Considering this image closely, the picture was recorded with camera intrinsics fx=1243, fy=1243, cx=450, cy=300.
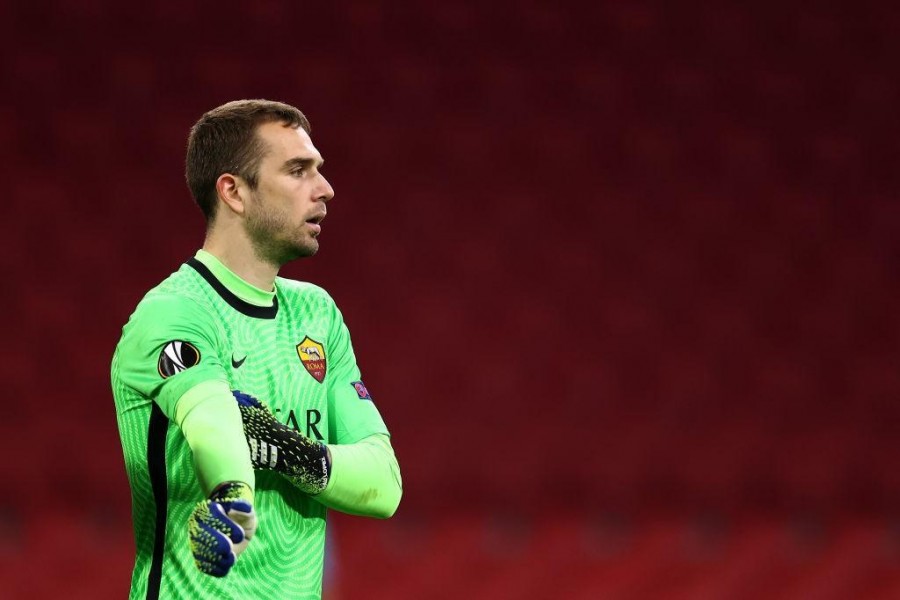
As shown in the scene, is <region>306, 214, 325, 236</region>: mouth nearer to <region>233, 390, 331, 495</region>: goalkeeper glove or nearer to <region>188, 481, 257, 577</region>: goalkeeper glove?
<region>233, 390, 331, 495</region>: goalkeeper glove

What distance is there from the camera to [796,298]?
4.04 metres

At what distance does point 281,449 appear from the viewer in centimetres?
142

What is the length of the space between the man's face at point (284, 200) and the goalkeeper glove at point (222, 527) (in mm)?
406

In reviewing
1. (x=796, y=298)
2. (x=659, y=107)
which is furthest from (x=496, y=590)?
(x=659, y=107)

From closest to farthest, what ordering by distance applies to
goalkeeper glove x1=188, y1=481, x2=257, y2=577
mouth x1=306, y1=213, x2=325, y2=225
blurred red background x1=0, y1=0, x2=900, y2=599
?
goalkeeper glove x1=188, y1=481, x2=257, y2=577
mouth x1=306, y1=213, x2=325, y2=225
blurred red background x1=0, y1=0, x2=900, y2=599

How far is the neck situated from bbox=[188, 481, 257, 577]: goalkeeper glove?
0.38 meters

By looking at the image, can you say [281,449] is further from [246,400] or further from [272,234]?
[272,234]

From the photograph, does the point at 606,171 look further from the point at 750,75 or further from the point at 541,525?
the point at 541,525

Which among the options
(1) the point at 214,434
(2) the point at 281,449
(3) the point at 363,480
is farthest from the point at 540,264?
(1) the point at 214,434

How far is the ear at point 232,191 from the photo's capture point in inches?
63.0

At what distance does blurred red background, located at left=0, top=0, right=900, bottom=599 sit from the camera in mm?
3797

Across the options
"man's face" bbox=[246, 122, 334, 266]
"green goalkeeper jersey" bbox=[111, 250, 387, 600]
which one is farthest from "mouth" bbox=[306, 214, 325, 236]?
"green goalkeeper jersey" bbox=[111, 250, 387, 600]

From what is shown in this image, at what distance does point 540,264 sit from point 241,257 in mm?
2417

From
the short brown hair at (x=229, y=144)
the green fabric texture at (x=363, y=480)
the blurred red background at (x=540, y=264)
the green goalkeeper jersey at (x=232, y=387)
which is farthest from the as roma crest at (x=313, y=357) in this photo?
the blurred red background at (x=540, y=264)
